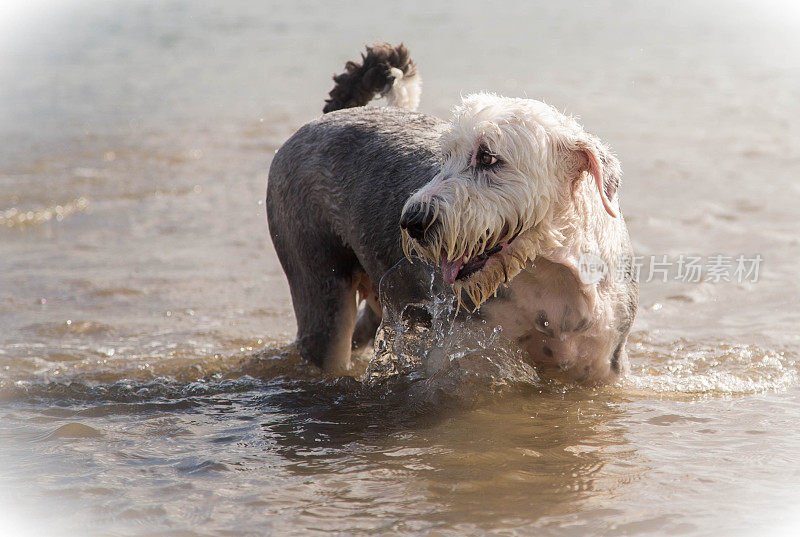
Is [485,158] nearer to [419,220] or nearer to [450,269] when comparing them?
[419,220]

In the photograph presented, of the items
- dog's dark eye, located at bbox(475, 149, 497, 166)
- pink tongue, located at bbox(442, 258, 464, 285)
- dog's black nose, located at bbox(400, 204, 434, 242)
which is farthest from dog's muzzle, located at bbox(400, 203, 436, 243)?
dog's dark eye, located at bbox(475, 149, 497, 166)

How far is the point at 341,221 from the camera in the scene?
5492 mm

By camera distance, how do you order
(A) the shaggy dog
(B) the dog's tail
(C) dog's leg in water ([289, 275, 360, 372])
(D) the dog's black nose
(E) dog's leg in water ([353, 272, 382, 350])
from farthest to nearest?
(E) dog's leg in water ([353, 272, 382, 350]) < (B) the dog's tail < (C) dog's leg in water ([289, 275, 360, 372]) < (A) the shaggy dog < (D) the dog's black nose

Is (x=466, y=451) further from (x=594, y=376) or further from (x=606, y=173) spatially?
(x=606, y=173)

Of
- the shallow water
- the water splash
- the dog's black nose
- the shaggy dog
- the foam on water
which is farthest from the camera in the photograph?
the foam on water

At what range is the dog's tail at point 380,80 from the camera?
6316 mm

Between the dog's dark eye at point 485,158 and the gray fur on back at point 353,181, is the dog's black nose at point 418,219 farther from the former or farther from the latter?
the gray fur on back at point 353,181

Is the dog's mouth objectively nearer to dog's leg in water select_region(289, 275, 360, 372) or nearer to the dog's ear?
the dog's ear

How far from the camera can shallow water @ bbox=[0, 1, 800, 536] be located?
4.15 metres

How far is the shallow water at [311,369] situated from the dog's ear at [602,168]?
4.16ft

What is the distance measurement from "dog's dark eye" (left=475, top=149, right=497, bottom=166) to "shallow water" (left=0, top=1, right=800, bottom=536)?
1.43 meters

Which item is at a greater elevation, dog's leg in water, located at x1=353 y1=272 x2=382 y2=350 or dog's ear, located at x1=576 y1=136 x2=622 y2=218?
dog's ear, located at x1=576 y1=136 x2=622 y2=218

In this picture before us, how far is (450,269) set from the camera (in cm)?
453

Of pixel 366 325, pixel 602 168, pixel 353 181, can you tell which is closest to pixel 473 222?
pixel 602 168
